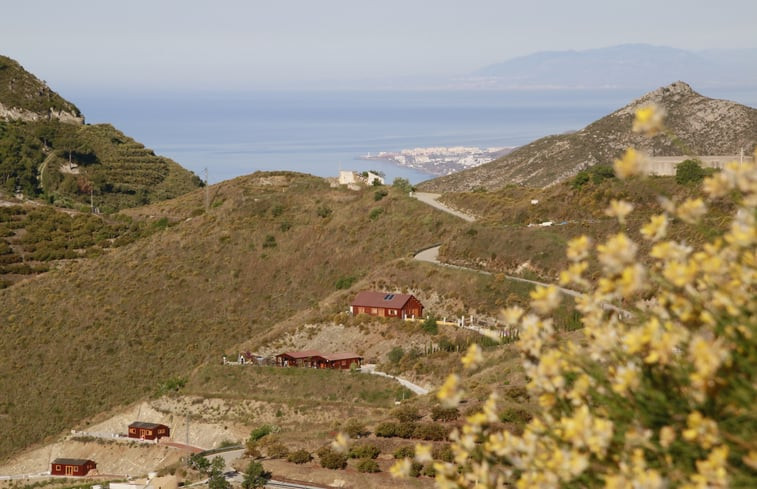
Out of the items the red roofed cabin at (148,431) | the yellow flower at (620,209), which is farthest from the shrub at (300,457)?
the yellow flower at (620,209)

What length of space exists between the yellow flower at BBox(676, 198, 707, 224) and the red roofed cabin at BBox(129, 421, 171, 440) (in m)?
39.3

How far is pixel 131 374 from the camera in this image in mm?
53312

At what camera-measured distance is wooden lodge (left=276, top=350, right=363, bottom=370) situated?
149ft

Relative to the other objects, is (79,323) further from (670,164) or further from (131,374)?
(670,164)

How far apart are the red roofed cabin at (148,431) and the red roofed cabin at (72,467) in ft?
7.87

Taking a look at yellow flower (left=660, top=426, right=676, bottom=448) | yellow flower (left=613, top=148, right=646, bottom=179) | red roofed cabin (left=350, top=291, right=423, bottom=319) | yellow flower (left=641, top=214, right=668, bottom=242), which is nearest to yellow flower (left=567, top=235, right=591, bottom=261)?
yellow flower (left=641, top=214, right=668, bottom=242)

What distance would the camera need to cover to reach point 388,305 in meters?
48.2

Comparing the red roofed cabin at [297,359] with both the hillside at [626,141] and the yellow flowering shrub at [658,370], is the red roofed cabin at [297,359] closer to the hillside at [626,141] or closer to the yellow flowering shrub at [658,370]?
the yellow flowering shrub at [658,370]

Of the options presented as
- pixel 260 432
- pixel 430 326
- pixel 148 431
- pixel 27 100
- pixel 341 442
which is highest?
pixel 27 100

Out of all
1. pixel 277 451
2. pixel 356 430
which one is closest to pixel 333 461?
pixel 277 451

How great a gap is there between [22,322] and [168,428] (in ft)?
71.1

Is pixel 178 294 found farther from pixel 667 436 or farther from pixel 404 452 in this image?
pixel 667 436

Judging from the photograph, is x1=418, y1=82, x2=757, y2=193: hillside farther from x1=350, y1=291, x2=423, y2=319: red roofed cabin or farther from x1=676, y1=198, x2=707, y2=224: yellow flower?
x1=676, y1=198, x2=707, y2=224: yellow flower

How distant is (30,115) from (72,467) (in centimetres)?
8287
